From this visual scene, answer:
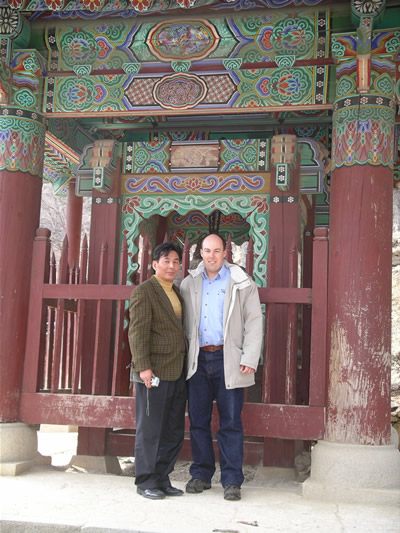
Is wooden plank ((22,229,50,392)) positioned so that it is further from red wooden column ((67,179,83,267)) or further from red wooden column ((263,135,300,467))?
red wooden column ((67,179,83,267))

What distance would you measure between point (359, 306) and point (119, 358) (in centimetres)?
183

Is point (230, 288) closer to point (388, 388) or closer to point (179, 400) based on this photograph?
point (179, 400)

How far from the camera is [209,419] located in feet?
14.8

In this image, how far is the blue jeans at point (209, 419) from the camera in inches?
171

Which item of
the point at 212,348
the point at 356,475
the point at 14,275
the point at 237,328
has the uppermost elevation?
the point at 14,275

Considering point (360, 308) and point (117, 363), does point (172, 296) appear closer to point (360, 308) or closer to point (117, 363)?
point (117, 363)

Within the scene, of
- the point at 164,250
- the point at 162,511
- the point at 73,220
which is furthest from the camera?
the point at 73,220

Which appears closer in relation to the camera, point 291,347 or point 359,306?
point 359,306

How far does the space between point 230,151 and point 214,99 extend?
0.77 m

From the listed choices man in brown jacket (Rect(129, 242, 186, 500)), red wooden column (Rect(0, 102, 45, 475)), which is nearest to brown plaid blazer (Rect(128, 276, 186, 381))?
man in brown jacket (Rect(129, 242, 186, 500))

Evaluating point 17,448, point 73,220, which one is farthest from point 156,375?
point 73,220

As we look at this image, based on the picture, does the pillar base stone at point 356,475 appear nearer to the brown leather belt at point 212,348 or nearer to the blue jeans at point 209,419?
the blue jeans at point 209,419

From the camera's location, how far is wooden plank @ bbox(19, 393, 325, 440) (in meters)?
4.68

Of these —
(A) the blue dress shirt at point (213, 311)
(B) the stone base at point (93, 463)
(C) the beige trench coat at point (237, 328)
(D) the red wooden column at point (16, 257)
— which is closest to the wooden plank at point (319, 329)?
(C) the beige trench coat at point (237, 328)
